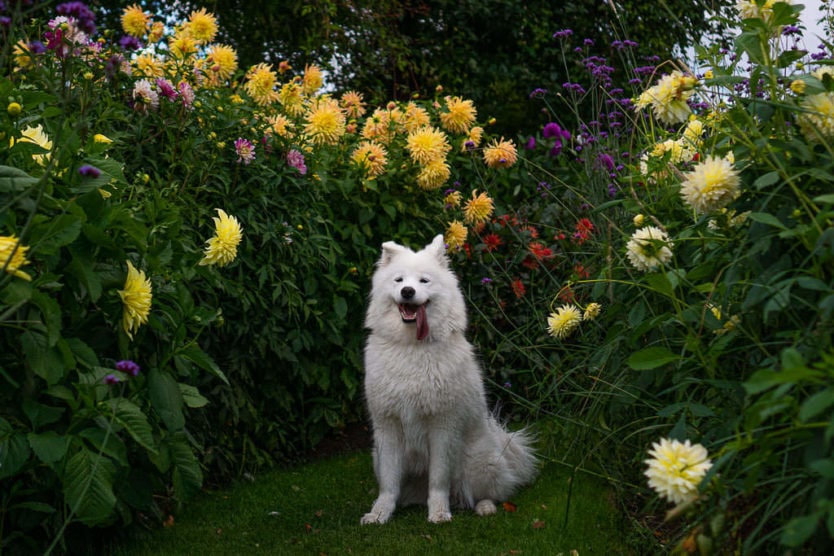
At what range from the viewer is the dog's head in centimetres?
442

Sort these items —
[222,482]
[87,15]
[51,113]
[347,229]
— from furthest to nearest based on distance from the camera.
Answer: [347,229] → [222,482] → [51,113] → [87,15]

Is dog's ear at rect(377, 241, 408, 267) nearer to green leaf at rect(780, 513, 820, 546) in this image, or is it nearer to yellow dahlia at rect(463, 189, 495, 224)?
yellow dahlia at rect(463, 189, 495, 224)

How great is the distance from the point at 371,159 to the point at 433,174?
431 mm

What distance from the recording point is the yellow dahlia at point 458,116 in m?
6.46

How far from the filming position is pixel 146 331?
3.57m

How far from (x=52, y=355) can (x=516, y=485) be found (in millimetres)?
2787

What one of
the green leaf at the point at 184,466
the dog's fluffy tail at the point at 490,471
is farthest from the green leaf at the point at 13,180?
the dog's fluffy tail at the point at 490,471

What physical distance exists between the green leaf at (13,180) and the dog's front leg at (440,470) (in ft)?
7.69

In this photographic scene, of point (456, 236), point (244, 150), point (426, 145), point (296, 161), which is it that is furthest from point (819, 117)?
point (456, 236)

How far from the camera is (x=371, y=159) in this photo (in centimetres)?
596

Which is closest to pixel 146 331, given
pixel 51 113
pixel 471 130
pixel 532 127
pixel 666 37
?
pixel 51 113

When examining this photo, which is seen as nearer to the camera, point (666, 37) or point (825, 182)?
point (825, 182)

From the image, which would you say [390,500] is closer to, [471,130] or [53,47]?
[53,47]

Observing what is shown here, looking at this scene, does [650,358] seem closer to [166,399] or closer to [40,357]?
[166,399]
